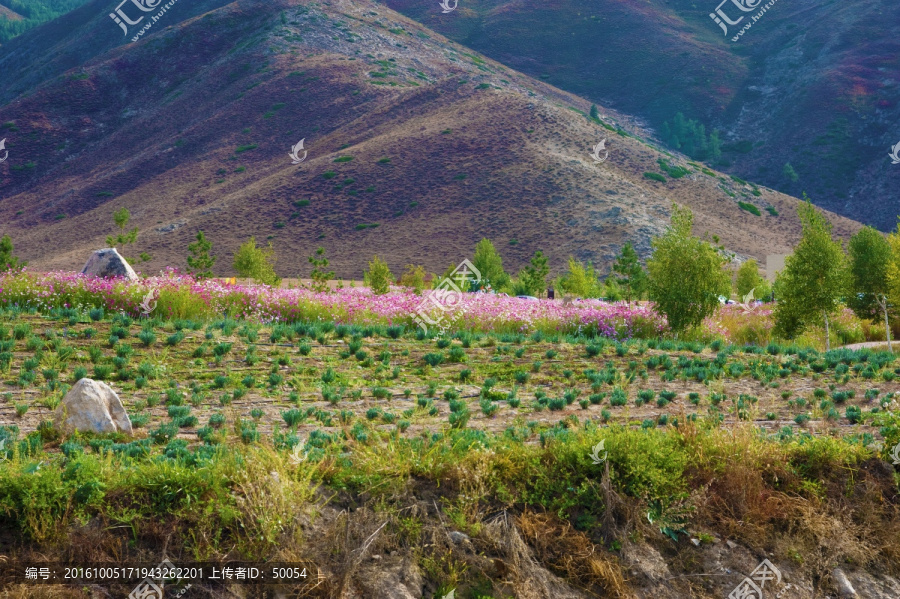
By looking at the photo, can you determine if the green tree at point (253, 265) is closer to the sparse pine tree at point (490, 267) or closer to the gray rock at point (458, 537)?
the sparse pine tree at point (490, 267)

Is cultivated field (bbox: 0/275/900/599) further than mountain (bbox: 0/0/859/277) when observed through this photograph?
No

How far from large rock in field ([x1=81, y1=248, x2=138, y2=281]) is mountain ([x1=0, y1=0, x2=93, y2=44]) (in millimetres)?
166559

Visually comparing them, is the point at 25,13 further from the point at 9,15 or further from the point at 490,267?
the point at 490,267

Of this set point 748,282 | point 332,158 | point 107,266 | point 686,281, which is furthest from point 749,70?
point 107,266

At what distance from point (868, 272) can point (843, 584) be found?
2922cm

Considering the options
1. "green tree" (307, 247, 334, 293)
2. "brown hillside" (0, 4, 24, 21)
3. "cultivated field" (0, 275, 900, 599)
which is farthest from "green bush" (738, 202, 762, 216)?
"brown hillside" (0, 4, 24, 21)

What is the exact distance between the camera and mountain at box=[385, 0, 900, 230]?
92.1m

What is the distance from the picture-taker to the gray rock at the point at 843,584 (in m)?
6.16

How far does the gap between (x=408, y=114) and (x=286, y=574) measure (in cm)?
7703

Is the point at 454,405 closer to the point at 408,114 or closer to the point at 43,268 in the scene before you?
the point at 43,268

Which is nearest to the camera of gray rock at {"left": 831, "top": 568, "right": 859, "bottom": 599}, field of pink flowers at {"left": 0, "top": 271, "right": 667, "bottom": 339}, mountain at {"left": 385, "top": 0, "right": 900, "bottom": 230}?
gray rock at {"left": 831, "top": 568, "right": 859, "bottom": 599}

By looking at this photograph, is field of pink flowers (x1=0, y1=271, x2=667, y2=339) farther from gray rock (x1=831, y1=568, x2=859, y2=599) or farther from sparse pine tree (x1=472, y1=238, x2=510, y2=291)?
sparse pine tree (x1=472, y1=238, x2=510, y2=291)

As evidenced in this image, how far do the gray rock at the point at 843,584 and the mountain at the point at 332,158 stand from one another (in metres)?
45.5

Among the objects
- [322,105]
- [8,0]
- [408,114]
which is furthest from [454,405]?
[8,0]
